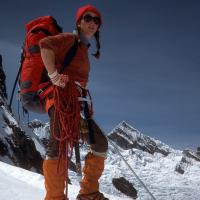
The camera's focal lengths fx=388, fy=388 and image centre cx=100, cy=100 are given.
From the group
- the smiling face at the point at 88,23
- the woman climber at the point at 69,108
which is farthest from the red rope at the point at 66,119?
the smiling face at the point at 88,23

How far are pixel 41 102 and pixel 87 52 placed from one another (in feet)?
3.44

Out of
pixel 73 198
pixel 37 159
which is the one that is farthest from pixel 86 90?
pixel 37 159

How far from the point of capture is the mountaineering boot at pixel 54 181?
17.4 ft

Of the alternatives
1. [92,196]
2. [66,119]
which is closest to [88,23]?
[66,119]

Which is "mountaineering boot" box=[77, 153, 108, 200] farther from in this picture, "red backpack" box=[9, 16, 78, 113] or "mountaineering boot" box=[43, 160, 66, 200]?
"red backpack" box=[9, 16, 78, 113]

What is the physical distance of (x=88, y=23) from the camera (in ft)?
19.6

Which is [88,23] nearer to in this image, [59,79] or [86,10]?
[86,10]

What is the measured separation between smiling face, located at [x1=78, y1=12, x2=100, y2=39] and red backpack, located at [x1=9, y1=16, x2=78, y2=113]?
14.5 inches

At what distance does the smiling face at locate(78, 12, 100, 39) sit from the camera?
596 centimetres

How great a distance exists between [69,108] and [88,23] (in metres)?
1.37

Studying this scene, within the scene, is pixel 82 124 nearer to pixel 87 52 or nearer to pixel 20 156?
pixel 87 52

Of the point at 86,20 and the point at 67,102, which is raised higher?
the point at 86,20

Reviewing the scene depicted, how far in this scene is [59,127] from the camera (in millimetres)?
5488

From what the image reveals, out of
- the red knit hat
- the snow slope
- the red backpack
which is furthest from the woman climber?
the snow slope
